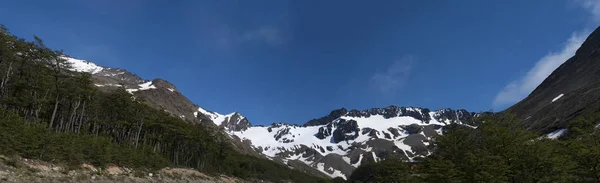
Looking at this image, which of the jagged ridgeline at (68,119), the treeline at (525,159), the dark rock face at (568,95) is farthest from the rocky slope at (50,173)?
the dark rock face at (568,95)

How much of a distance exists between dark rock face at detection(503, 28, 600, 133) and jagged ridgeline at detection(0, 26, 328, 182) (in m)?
68.2

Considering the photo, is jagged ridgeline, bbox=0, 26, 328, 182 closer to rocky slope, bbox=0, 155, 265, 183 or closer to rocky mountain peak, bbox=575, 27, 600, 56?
rocky slope, bbox=0, 155, 265, 183

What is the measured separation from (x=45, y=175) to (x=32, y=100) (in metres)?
31.4

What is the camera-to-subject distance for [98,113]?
68.6 m

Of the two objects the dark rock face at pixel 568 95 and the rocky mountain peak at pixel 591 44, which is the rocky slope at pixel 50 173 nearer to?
the dark rock face at pixel 568 95

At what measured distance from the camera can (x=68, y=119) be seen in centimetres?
6184

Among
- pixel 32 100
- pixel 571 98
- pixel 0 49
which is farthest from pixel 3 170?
pixel 571 98

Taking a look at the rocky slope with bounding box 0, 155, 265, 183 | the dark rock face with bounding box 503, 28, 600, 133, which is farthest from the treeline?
the dark rock face with bounding box 503, 28, 600, 133

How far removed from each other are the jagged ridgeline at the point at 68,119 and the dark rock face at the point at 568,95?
68165 mm

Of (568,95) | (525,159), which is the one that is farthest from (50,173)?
(568,95)

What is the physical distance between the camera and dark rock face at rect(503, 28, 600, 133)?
295 feet

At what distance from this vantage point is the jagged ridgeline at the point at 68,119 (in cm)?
3039

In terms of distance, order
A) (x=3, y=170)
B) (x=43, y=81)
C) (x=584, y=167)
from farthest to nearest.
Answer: (x=43, y=81) → (x=3, y=170) → (x=584, y=167)

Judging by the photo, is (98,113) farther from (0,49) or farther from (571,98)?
(571,98)
